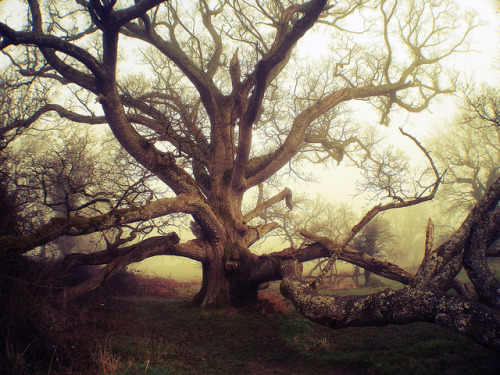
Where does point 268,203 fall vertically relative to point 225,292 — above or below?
above

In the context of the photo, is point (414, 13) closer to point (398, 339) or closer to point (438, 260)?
point (438, 260)

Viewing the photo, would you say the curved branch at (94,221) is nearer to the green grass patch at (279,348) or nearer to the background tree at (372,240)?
the green grass patch at (279,348)

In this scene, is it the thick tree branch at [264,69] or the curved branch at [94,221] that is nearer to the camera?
the curved branch at [94,221]

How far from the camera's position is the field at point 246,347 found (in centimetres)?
422

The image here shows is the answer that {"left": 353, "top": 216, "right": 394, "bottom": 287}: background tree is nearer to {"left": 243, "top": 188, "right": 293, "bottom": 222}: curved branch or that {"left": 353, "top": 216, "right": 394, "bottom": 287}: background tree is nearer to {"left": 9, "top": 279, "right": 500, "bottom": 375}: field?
{"left": 243, "top": 188, "right": 293, "bottom": 222}: curved branch

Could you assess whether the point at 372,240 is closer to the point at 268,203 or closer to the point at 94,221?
the point at 268,203

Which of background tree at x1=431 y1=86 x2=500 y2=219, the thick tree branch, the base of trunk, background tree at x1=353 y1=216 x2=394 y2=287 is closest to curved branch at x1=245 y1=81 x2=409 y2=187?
the thick tree branch

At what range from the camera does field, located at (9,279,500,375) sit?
422 cm

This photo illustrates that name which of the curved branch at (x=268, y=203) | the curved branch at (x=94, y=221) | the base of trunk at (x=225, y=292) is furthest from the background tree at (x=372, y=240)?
the curved branch at (x=94, y=221)

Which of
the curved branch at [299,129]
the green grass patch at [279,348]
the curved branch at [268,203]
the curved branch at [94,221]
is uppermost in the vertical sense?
the curved branch at [299,129]

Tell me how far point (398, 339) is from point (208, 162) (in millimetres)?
8990

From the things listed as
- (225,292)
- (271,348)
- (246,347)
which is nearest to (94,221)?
(246,347)

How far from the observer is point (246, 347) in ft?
21.4

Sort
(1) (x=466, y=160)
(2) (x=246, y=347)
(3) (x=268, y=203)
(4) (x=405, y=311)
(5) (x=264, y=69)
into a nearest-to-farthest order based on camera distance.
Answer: (4) (x=405, y=311), (2) (x=246, y=347), (5) (x=264, y=69), (3) (x=268, y=203), (1) (x=466, y=160)
